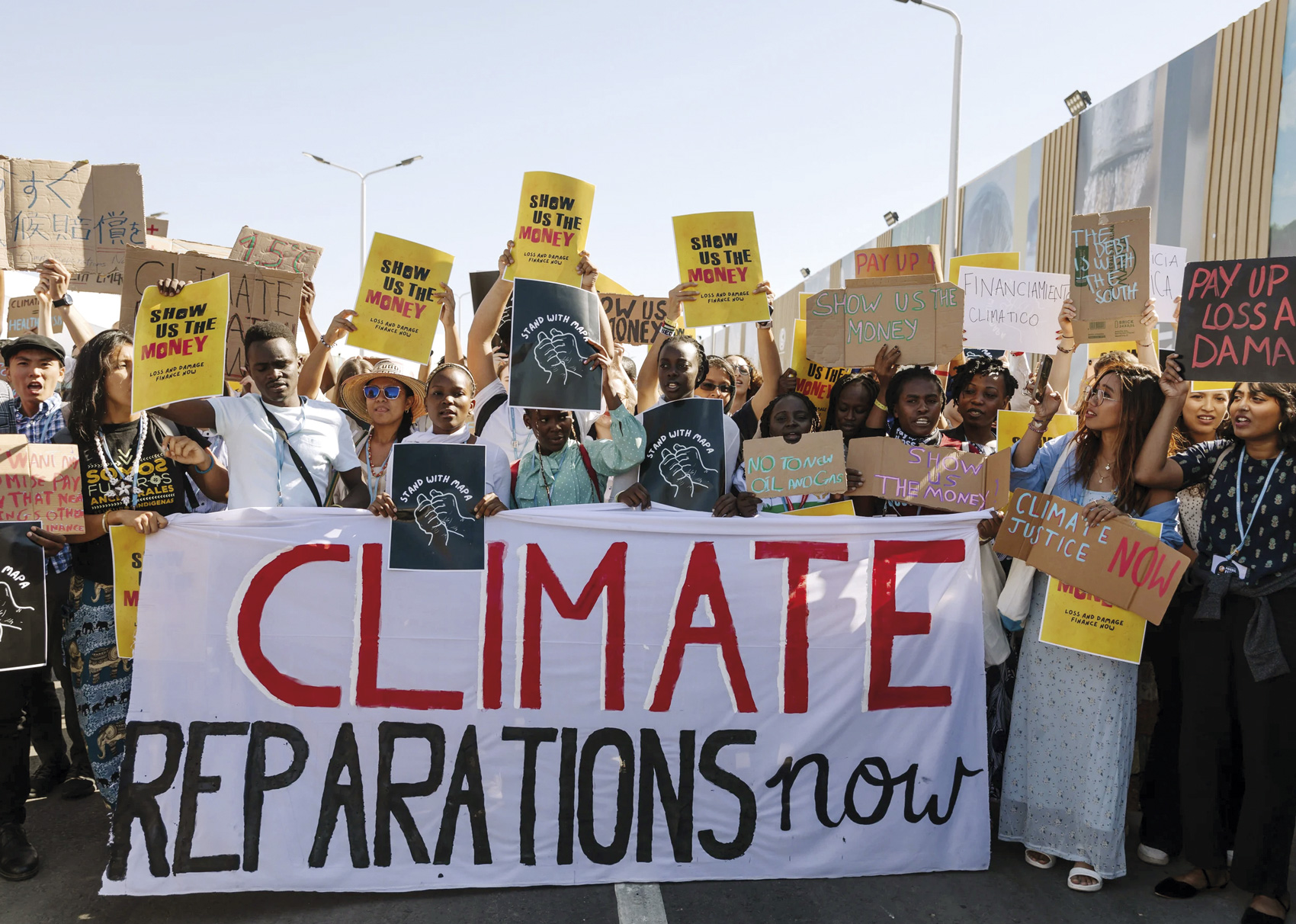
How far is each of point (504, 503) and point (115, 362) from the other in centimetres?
162

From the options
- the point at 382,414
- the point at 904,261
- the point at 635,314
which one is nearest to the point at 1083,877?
the point at 904,261

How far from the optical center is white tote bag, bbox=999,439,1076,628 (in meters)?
3.85

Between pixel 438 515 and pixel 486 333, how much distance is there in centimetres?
154

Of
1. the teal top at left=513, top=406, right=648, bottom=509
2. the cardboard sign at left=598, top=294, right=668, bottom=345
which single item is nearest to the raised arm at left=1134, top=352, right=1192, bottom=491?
the teal top at left=513, top=406, right=648, bottom=509

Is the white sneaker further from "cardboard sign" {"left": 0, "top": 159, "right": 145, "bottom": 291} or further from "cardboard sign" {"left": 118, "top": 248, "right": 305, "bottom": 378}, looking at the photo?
"cardboard sign" {"left": 0, "top": 159, "right": 145, "bottom": 291}

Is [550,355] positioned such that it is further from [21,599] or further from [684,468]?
[21,599]

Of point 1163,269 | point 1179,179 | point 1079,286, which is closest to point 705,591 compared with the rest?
point 1079,286

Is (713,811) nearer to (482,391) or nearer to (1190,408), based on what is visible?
(482,391)

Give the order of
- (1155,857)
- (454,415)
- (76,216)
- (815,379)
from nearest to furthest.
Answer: (1155,857), (454,415), (76,216), (815,379)

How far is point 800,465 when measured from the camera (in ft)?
12.7

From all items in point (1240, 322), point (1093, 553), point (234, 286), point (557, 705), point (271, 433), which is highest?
point (234, 286)

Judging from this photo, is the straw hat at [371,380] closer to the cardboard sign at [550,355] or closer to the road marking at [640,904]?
the cardboard sign at [550,355]

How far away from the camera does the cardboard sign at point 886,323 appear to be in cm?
457

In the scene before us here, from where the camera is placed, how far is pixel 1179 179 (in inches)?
500
